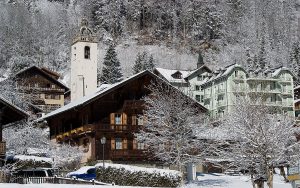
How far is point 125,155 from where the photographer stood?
51.4 meters

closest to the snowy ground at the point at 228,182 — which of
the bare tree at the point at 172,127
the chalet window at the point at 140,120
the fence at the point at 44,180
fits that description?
the bare tree at the point at 172,127

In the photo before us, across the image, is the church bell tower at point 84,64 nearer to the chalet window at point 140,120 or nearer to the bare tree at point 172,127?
the chalet window at point 140,120

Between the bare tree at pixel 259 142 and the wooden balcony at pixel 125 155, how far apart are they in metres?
16.5

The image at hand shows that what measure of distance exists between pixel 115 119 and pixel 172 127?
812 centimetres

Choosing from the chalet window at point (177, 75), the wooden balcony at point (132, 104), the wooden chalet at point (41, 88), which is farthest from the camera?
the chalet window at point (177, 75)

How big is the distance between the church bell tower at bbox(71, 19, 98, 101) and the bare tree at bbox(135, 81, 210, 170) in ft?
112

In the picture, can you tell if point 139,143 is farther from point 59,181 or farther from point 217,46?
point 217,46

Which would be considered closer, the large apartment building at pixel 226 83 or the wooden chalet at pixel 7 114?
the wooden chalet at pixel 7 114

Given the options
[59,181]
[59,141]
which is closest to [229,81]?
[59,141]

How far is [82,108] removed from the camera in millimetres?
52875

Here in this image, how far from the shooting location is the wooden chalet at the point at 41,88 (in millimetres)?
89625

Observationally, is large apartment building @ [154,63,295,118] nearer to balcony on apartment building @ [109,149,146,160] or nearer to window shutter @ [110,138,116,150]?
balcony on apartment building @ [109,149,146,160]

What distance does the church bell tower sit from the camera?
83.8 m

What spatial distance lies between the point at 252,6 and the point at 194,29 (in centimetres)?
3866
